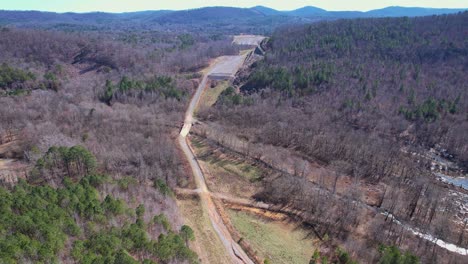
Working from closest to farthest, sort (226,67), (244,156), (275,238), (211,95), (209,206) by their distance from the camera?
(275,238) → (209,206) → (244,156) → (211,95) → (226,67)

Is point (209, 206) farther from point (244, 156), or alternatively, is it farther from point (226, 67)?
point (226, 67)

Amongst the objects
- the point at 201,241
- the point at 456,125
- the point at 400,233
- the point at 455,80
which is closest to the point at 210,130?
the point at 201,241

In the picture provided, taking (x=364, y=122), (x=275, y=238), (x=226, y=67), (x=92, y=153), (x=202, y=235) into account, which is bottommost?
(x=275, y=238)

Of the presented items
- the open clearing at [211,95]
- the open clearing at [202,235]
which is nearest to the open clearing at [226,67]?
the open clearing at [211,95]

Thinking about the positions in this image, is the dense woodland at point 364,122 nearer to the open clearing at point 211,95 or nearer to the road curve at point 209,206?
the open clearing at point 211,95

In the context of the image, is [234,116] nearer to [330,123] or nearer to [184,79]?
[330,123]

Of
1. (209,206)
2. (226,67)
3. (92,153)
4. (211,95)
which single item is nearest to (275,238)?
(209,206)

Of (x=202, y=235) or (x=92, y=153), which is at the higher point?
(x=92, y=153)
